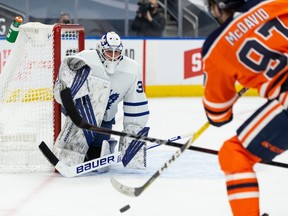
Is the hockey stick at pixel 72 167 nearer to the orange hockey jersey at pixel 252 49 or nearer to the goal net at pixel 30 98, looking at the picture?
the goal net at pixel 30 98

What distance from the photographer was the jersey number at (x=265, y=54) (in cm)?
279

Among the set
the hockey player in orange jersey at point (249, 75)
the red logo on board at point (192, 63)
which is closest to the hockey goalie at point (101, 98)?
the hockey player in orange jersey at point (249, 75)

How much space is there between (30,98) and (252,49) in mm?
2247

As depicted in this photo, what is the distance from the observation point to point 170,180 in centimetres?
445

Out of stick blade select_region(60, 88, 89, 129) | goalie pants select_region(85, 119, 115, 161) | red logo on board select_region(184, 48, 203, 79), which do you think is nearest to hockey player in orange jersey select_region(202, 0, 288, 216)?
stick blade select_region(60, 88, 89, 129)

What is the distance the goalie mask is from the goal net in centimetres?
28

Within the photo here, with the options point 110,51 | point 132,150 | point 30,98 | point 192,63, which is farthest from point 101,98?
point 192,63

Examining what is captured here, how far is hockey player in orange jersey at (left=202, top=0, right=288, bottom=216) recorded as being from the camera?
2.79 meters

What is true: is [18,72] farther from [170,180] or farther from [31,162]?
Result: [170,180]

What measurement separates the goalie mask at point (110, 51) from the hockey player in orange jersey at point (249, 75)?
1.64 meters

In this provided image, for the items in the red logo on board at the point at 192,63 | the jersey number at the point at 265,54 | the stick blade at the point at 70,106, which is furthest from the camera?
the red logo on board at the point at 192,63

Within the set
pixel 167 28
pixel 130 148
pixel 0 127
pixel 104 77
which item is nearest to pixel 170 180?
pixel 130 148

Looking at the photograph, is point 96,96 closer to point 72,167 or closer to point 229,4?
point 72,167

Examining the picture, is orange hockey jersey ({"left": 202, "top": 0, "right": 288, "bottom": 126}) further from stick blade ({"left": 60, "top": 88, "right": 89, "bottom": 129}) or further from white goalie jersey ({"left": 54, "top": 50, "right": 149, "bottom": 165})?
white goalie jersey ({"left": 54, "top": 50, "right": 149, "bottom": 165})
